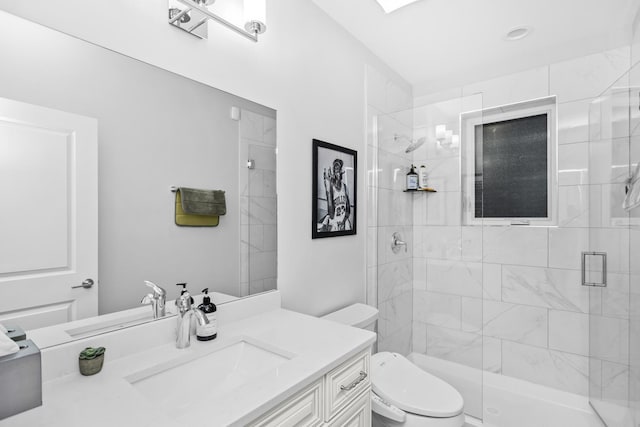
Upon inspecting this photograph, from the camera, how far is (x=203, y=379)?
3.43 feet

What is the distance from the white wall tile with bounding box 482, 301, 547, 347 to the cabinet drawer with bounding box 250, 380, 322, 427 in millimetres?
1866

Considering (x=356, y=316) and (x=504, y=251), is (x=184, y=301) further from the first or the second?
(x=504, y=251)

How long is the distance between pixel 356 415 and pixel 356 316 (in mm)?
740

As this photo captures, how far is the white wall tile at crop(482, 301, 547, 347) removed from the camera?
92.2 inches

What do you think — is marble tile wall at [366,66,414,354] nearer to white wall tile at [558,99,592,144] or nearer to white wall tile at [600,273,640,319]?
white wall tile at [558,99,592,144]

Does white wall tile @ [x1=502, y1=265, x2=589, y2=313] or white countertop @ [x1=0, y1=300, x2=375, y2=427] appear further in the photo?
white wall tile @ [x1=502, y1=265, x2=589, y2=313]

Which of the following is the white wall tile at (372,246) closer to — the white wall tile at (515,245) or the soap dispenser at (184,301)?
the white wall tile at (515,245)

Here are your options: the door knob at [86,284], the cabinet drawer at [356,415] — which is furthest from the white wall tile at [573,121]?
the door knob at [86,284]

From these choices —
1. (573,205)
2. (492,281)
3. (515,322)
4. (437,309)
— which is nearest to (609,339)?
(515,322)

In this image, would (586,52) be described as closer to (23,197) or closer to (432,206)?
(432,206)

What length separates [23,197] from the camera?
33.3 inches

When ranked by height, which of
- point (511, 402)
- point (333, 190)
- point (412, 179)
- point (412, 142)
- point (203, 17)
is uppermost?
point (203, 17)

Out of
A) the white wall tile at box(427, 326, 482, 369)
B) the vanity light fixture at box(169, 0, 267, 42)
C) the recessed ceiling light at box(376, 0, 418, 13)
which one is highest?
the recessed ceiling light at box(376, 0, 418, 13)

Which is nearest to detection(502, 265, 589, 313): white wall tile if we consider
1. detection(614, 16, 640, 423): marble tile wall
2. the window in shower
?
the window in shower
